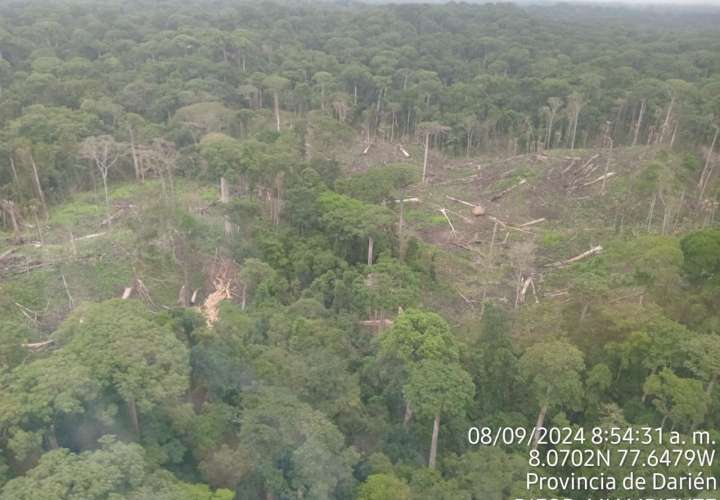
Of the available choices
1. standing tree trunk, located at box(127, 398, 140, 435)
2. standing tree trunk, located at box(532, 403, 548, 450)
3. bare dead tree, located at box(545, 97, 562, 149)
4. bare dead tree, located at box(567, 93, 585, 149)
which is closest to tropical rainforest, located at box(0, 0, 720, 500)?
standing tree trunk, located at box(127, 398, 140, 435)

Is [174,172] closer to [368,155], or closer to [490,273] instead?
[368,155]

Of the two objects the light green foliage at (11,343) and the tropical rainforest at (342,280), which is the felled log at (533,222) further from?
the light green foliage at (11,343)

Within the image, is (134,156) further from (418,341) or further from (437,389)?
(437,389)

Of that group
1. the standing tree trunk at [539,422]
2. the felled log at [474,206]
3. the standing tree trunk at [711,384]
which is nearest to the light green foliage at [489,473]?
the standing tree trunk at [539,422]

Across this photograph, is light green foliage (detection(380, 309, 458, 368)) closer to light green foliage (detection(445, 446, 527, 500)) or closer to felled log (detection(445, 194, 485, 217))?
light green foliage (detection(445, 446, 527, 500))

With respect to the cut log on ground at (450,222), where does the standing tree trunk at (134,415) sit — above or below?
above

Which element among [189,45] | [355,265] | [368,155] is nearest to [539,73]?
[368,155]

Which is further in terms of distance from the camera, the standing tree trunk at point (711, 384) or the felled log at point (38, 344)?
the felled log at point (38, 344)

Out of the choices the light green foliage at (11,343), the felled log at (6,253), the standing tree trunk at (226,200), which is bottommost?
the felled log at (6,253)
